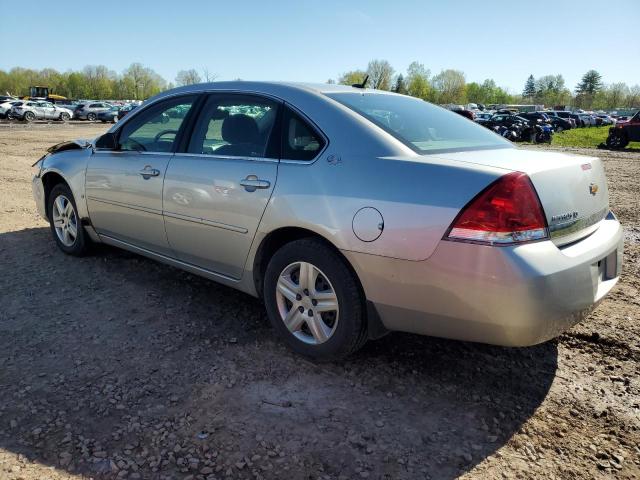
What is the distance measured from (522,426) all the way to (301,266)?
1391mm

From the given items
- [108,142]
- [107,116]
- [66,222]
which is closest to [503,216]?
[108,142]

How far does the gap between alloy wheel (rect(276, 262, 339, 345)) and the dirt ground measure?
208mm

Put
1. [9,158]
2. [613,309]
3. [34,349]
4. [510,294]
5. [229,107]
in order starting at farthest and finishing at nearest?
1. [9,158]
2. [613,309]
3. [229,107]
4. [34,349]
5. [510,294]

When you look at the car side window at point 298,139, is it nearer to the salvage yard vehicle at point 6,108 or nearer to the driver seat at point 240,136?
the driver seat at point 240,136

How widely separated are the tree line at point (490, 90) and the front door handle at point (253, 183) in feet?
351

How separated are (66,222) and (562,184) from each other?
4328mm

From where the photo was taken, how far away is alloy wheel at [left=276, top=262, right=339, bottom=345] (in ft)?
9.34

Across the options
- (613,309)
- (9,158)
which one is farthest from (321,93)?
(9,158)

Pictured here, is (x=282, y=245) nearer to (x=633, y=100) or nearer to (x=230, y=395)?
(x=230, y=395)

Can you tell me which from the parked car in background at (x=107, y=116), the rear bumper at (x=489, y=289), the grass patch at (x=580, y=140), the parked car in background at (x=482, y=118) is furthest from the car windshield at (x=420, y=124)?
the parked car in background at (x=107, y=116)

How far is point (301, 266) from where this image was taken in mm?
2895

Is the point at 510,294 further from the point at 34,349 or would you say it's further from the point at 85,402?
the point at 34,349

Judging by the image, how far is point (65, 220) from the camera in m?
4.86

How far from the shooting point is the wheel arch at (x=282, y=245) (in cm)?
271
